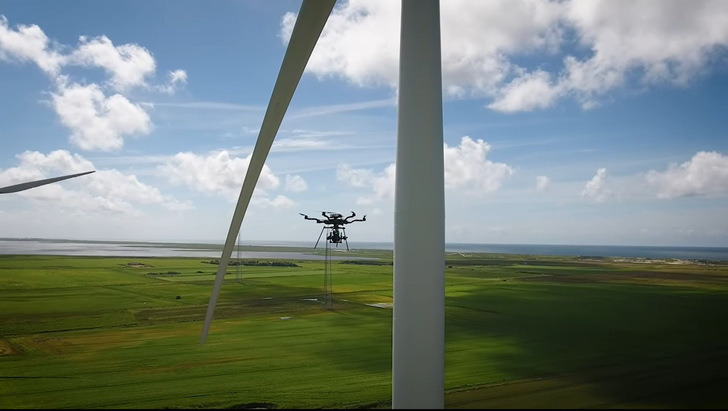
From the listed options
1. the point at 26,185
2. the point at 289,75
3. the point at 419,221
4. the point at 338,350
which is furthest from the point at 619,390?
the point at 26,185

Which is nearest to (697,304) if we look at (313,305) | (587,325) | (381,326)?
(587,325)

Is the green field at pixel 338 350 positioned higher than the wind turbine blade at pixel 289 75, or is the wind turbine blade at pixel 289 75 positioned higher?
the wind turbine blade at pixel 289 75

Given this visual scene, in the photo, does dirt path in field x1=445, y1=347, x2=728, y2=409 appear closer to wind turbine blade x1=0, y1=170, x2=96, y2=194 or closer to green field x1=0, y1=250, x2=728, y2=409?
green field x1=0, y1=250, x2=728, y2=409

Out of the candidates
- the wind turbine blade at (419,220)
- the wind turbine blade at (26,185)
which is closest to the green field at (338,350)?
the wind turbine blade at (26,185)

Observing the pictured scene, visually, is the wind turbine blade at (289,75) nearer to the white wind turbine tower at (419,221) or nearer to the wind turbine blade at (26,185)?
the white wind turbine tower at (419,221)

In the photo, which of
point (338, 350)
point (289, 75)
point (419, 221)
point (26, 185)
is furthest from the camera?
point (338, 350)

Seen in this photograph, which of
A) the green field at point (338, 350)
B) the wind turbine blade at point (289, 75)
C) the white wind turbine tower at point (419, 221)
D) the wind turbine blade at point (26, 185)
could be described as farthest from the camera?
the green field at point (338, 350)

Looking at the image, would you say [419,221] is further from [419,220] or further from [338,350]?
[338,350]

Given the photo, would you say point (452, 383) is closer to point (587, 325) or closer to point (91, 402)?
point (91, 402)
